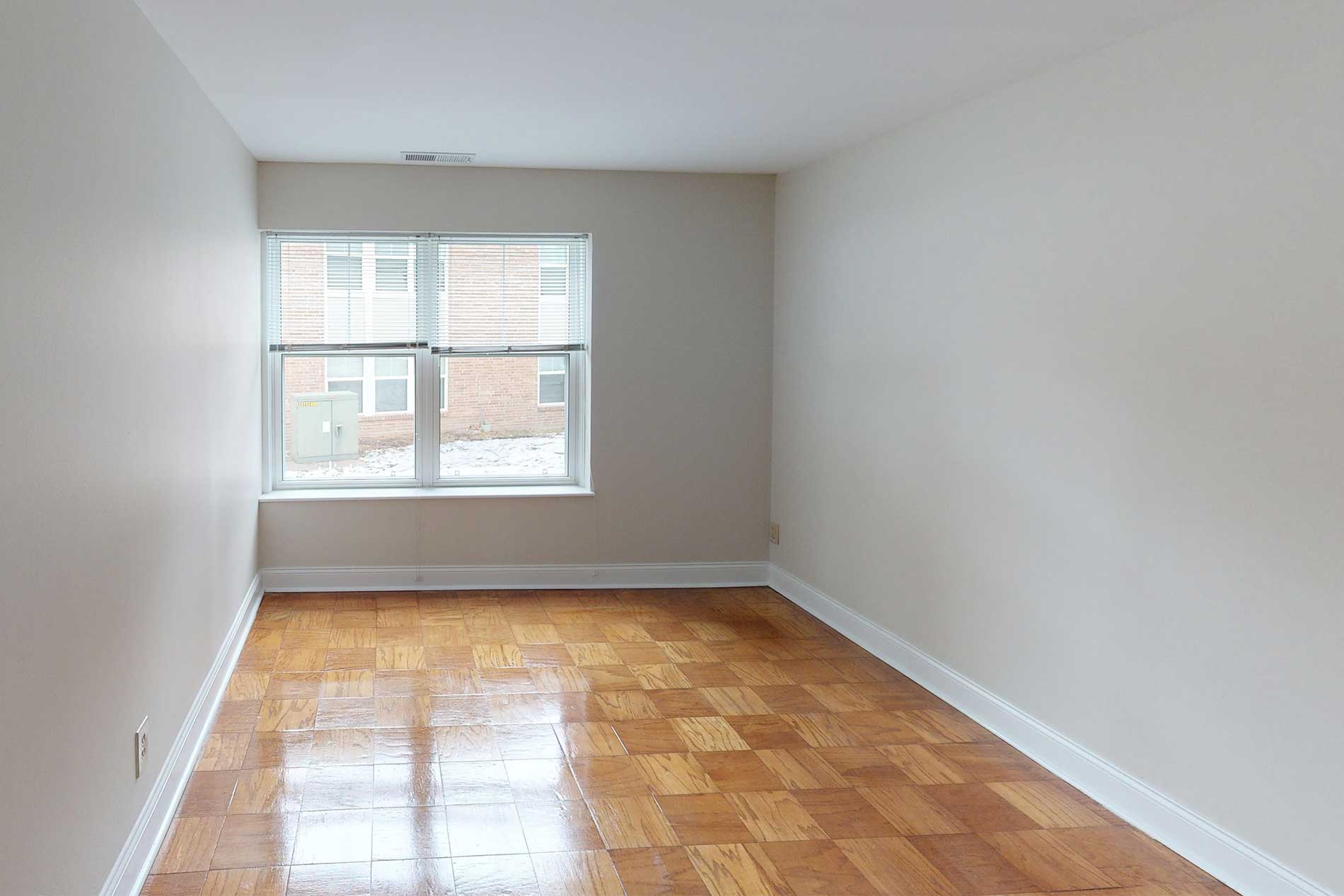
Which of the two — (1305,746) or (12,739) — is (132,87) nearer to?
(12,739)

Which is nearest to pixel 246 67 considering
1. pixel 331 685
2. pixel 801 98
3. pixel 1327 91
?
pixel 801 98

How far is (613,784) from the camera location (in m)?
3.71

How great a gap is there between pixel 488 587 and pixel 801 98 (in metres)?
3.39

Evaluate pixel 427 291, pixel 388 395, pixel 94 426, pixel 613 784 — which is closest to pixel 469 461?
pixel 388 395

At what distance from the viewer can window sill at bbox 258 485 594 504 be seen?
644cm

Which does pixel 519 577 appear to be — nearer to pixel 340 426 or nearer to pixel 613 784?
pixel 340 426

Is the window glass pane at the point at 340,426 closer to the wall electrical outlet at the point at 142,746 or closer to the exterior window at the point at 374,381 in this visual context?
the exterior window at the point at 374,381

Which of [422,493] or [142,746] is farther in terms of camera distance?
[422,493]

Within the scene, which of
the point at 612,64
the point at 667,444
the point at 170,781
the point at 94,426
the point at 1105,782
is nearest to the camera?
the point at 94,426

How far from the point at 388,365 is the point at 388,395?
170 mm

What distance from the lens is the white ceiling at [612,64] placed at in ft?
11.0

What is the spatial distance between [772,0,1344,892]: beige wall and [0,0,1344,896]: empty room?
0.05ft

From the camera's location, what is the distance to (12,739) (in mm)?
2035

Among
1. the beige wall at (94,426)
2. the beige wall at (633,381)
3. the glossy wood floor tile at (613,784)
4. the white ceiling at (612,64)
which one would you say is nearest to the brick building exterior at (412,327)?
the beige wall at (633,381)
